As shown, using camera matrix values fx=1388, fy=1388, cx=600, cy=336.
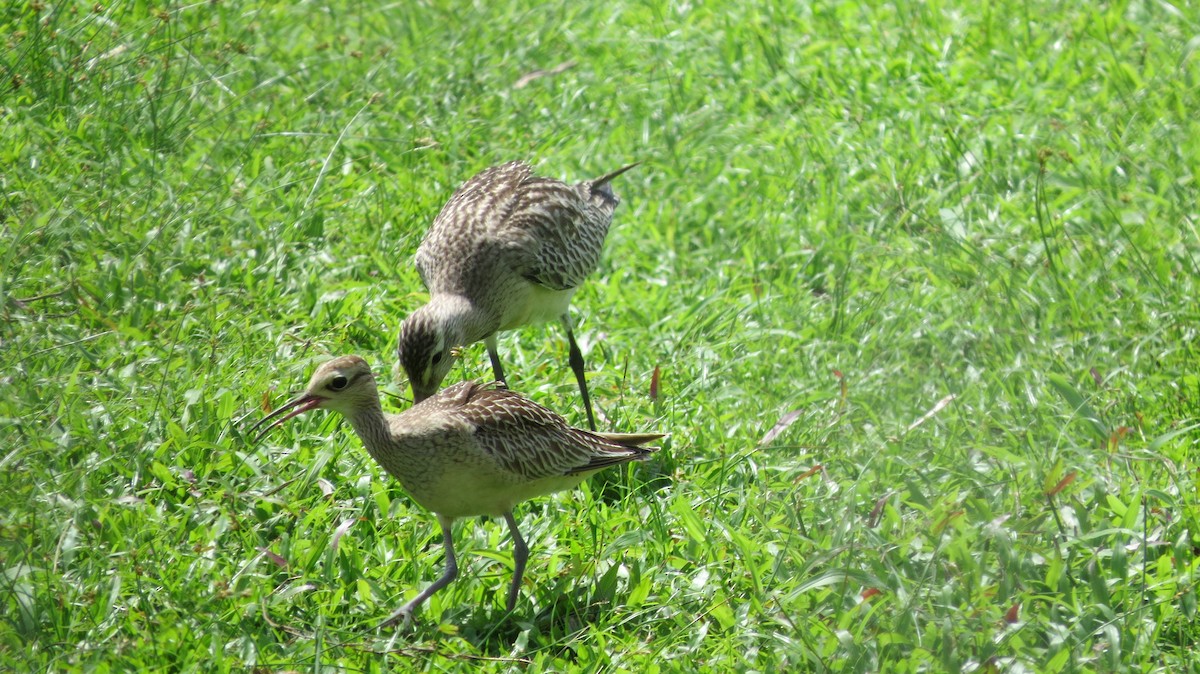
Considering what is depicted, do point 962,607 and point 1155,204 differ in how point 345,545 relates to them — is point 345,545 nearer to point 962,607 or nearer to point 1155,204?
point 962,607

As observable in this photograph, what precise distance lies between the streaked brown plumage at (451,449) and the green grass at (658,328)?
0.62 feet

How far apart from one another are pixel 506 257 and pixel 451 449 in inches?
66.7

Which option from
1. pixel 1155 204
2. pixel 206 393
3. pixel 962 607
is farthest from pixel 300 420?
pixel 1155 204

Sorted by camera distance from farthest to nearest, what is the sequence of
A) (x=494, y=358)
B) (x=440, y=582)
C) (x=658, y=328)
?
(x=658, y=328) → (x=494, y=358) → (x=440, y=582)

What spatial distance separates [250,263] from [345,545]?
2195 mm

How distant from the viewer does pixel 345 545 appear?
17.3 feet

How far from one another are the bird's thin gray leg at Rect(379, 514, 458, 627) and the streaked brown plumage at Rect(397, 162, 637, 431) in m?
0.90

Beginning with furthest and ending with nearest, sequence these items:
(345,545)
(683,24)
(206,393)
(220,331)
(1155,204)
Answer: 1. (683,24)
2. (1155,204)
3. (220,331)
4. (206,393)
5. (345,545)

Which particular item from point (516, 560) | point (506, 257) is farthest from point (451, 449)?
point (506, 257)

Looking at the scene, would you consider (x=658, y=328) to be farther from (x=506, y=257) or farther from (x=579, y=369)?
(x=506, y=257)

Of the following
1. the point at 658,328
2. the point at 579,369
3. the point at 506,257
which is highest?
the point at 506,257

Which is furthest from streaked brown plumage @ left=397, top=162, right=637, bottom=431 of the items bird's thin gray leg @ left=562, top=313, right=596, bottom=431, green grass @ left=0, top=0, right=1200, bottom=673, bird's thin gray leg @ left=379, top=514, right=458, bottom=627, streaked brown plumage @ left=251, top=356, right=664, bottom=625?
bird's thin gray leg @ left=379, top=514, right=458, bottom=627

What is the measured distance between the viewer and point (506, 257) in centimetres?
667

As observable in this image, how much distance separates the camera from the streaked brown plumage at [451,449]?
5.16m
